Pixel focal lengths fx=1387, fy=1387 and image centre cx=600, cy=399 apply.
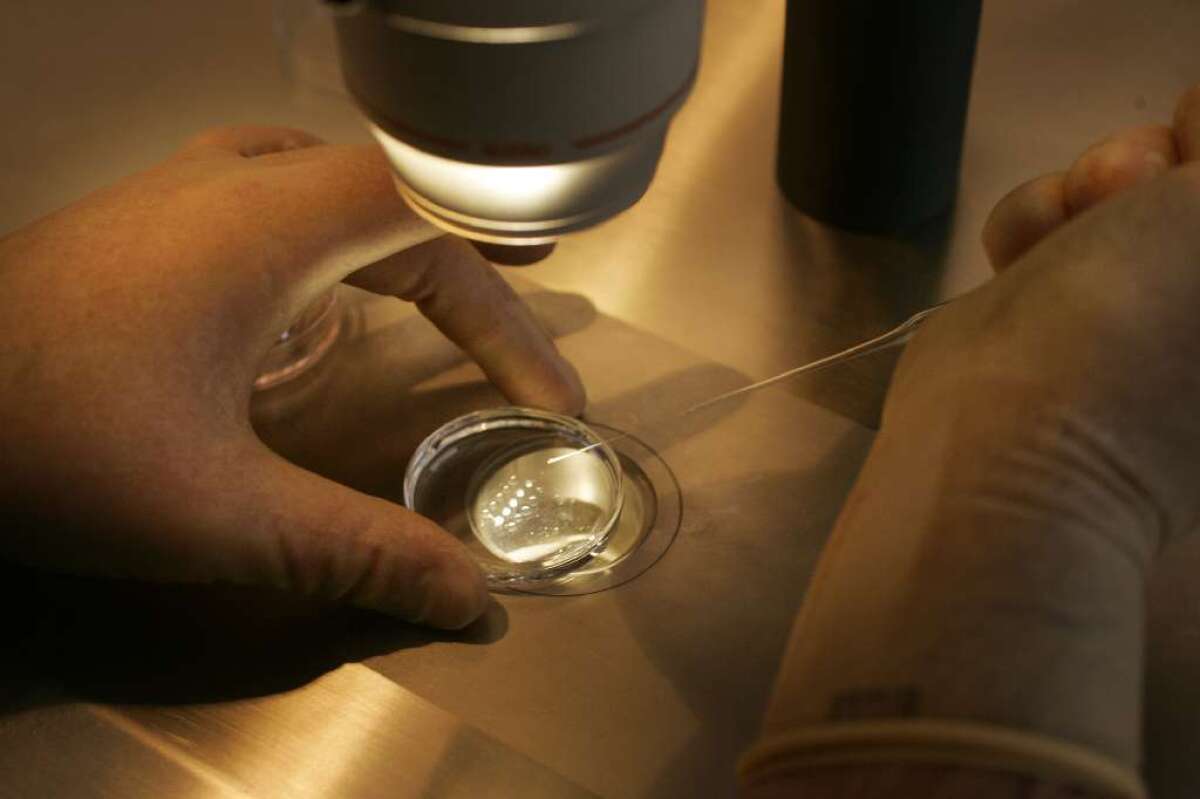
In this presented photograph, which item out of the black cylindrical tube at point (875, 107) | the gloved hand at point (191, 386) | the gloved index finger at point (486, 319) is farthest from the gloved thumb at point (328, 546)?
the black cylindrical tube at point (875, 107)

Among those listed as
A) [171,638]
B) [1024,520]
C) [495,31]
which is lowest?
[171,638]

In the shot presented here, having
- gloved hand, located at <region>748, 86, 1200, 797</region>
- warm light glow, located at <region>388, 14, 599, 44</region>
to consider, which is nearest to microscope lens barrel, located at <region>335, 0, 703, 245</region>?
warm light glow, located at <region>388, 14, 599, 44</region>

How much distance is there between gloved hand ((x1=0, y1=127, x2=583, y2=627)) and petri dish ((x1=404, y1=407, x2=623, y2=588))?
0.05m

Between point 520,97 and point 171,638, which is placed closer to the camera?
point 520,97

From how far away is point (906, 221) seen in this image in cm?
67

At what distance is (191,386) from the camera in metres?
0.46

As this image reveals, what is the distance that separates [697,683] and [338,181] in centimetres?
22

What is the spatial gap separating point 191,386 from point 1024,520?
27cm

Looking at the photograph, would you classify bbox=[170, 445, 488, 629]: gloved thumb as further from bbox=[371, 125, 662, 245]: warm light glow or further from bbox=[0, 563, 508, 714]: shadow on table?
bbox=[371, 125, 662, 245]: warm light glow

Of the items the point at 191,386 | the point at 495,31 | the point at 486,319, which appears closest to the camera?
the point at 495,31

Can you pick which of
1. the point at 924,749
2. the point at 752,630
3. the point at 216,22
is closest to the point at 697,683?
the point at 752,630

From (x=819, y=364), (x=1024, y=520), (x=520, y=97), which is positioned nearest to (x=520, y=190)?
(x=520, y=97)

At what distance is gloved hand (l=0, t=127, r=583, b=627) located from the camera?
1.47ft

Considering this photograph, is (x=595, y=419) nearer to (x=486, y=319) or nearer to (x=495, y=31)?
(x=486, y=319)
